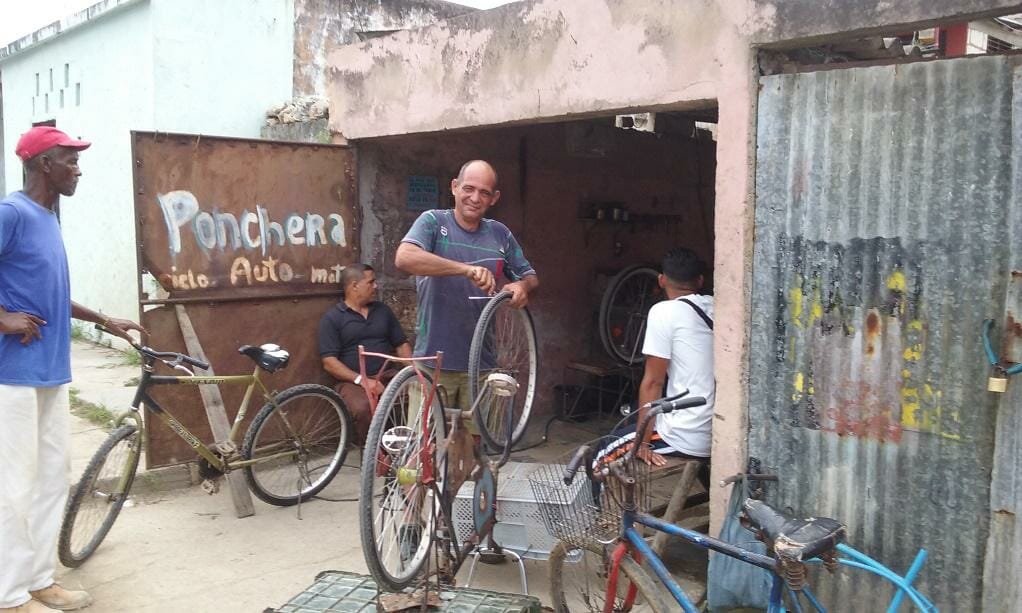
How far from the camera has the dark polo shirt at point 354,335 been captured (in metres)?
→ 5.96

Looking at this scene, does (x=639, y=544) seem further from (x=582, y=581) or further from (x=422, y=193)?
(x=422, y=193)

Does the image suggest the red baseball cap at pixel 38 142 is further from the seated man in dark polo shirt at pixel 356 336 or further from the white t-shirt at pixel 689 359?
the white t-shirt at pixel 689 359

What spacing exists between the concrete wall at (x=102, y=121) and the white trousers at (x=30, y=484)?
6.29 meters

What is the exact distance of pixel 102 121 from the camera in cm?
1023

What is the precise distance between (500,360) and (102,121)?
8135mm

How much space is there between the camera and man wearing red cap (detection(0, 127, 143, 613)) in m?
3.56

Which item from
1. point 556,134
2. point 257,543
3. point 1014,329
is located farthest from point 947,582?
point 556,134

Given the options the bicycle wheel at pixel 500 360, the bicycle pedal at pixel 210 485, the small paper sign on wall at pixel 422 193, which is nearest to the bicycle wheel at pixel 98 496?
the bicycle pedal at pixel 210 485

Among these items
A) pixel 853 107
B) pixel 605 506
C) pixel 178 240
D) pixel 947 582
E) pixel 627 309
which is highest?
pixel 853 107

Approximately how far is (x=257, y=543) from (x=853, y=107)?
156 inches

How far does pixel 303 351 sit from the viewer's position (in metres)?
6.05

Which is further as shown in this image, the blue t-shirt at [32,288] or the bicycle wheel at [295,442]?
the bicycle wheel at [295,442]

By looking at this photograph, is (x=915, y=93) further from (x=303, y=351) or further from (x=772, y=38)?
(x=303, y=351)

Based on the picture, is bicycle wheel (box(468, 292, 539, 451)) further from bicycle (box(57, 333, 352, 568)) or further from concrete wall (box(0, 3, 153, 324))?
concrete wall (box(0, 3, 153, 324))
